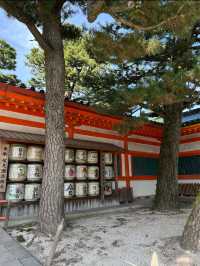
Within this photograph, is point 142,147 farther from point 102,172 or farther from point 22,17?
point 22,17

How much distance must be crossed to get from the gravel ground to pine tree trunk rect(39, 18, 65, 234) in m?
0.48

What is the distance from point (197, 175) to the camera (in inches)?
449

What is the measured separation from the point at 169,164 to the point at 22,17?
6163mm

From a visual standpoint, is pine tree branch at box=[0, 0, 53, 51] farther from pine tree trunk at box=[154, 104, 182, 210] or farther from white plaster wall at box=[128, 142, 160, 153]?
white plaster wall at box=[128, 142, 160, 153]

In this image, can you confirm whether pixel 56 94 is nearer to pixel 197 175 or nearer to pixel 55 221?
pixel 55 221

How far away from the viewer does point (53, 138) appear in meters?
5.90

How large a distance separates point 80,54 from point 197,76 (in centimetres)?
1163

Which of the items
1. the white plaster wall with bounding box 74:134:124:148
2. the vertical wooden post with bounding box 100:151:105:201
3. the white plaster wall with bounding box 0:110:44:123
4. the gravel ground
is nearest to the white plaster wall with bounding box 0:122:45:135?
the white plaster wall with bounding box 0:110:44:123

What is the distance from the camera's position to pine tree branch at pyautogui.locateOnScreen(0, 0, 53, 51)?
201 inches

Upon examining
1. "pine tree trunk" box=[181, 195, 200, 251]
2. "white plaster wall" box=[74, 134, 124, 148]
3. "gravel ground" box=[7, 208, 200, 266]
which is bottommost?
"gravel ground" box=[7, 208, 200, 266]

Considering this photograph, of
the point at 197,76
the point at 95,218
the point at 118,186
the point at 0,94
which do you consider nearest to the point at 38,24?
the point at 0,94

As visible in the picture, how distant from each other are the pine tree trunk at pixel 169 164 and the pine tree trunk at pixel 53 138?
399cm

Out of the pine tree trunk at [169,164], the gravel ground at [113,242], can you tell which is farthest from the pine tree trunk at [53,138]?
the pine tree trunk at [169,164]

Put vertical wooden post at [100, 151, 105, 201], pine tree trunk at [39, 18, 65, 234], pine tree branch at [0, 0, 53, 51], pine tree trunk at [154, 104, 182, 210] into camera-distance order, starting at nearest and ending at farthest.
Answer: pine tree branch at [0, 0, 53, 51] < pine tree trunk at [39, 18, 65, 234] < pine tree trunk at [154, 104, 182, 210] < vertical wooden post at [100, 151, 105, 201]
